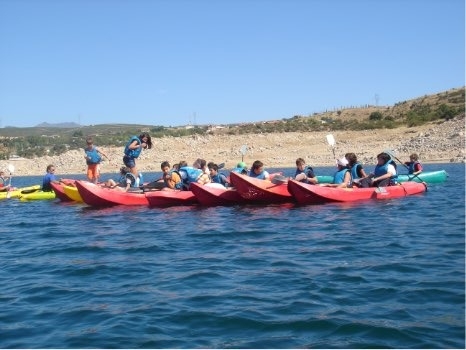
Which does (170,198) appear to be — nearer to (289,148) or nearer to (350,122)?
(289,148)

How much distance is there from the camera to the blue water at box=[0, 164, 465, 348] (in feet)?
14.7

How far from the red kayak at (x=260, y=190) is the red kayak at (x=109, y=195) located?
2400 mm

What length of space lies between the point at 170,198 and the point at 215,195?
1.09m

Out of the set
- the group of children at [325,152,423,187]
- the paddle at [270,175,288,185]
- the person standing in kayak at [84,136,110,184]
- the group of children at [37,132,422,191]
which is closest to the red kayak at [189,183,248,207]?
the group of children at [37,132,422,191]

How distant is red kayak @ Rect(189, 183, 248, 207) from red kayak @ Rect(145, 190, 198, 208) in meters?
0.28

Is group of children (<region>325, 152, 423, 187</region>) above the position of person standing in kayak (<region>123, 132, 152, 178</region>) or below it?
below

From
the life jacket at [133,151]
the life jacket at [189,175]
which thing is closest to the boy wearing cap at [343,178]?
the life jacket at [189,175]

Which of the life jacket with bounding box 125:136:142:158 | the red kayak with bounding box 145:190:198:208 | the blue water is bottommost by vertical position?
the blue water

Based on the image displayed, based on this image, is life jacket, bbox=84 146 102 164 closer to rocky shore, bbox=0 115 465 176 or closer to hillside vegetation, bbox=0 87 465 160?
rocky shore, bbox=0 115 465 176

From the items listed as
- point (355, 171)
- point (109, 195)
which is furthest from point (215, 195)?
point (355, 171)

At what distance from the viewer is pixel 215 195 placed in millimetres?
12750

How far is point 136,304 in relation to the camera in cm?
532

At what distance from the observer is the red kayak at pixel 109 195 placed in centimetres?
1315

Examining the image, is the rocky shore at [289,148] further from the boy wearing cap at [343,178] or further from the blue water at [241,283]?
the blue water at [241,283]
